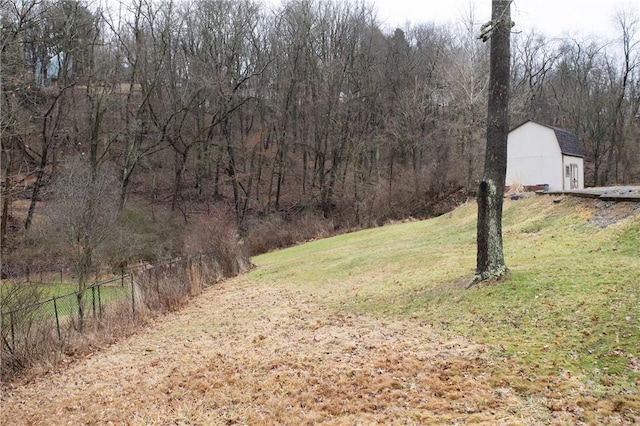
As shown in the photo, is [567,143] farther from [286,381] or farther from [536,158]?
[286,381]

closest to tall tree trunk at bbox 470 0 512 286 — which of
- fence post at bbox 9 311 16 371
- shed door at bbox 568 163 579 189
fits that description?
fence post at bbox 9 311 16 371

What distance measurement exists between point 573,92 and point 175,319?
45.9 metres

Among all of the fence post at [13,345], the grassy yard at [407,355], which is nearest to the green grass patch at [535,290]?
the grassy yard at [407,355]

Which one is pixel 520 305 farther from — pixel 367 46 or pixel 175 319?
pixel 367 46

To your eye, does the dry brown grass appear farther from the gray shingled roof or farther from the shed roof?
the gray shingled roof

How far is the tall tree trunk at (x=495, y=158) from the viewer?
337 inches

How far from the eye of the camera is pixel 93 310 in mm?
11953

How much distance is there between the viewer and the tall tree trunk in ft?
28.1

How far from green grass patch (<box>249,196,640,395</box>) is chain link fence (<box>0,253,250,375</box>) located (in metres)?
2.44

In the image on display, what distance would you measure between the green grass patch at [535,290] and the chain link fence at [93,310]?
244 centimetres

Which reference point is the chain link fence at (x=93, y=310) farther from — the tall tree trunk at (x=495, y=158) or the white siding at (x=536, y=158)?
the white siding at (x=536, y=158)

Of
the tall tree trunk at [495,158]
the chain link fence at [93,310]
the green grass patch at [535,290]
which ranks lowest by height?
the chain link fence at [93,310]

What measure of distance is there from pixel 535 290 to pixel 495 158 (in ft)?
7.78

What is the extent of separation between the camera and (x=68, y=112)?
3269cm
